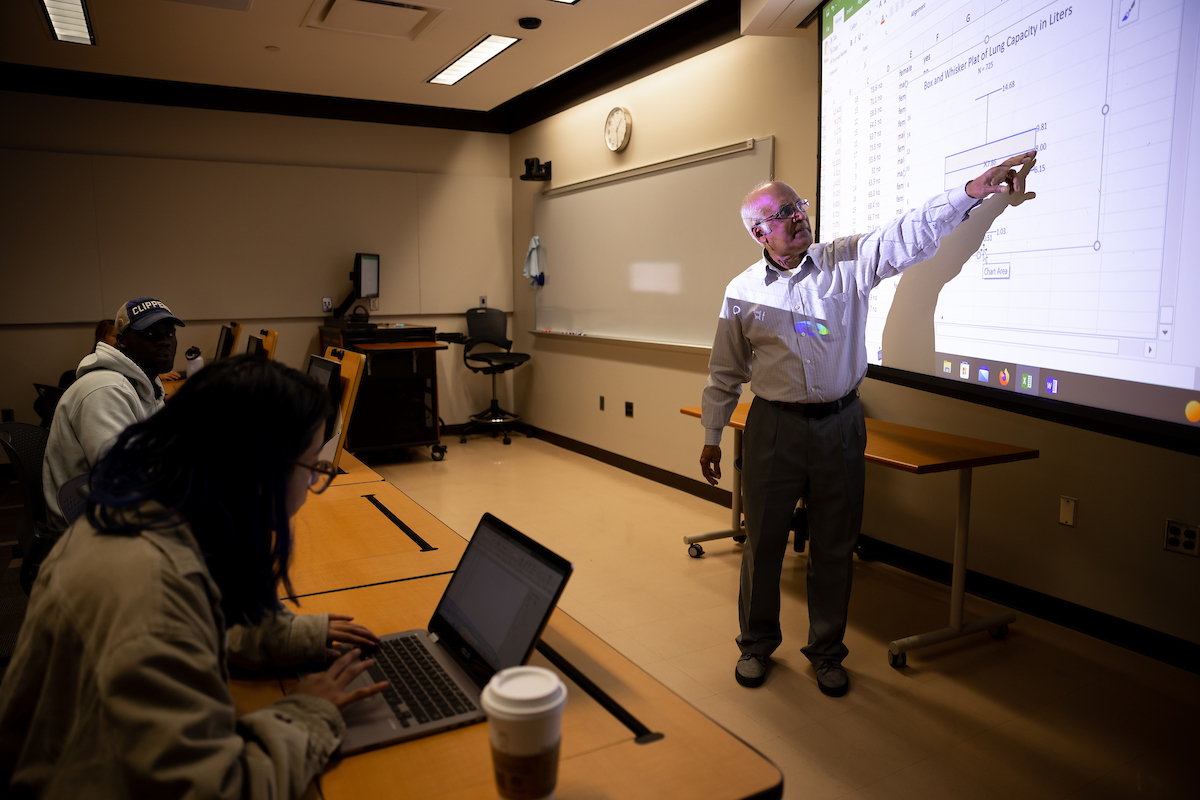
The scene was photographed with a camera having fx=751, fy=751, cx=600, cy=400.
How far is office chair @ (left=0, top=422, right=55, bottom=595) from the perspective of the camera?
2069 mm

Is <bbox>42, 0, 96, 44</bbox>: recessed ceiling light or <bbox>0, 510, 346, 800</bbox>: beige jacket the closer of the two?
<bbox>0, 510, 346, 800</bbox>: beige jacket

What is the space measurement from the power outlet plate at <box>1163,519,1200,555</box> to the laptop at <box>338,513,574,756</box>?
2.46m

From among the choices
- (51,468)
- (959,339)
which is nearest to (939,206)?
(959,339)

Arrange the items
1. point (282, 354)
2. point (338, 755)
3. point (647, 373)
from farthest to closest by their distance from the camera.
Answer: point (282, 354), point (647, 373), point (338, 755)

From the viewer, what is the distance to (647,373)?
5.32 metres

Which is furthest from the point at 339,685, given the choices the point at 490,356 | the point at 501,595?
the point at 490,356

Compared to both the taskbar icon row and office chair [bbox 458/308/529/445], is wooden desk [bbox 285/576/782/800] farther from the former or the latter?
office chair [bbox 458/308/529/445]

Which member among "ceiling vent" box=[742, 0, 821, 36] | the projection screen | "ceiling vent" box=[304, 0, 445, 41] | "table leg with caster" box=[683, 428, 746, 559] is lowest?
"table leg with caster" box=[683, 428, 746, 559]

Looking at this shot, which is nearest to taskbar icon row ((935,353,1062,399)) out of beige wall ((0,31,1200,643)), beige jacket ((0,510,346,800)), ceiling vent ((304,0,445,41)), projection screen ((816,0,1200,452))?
projection screen ((816,0,1200,452))

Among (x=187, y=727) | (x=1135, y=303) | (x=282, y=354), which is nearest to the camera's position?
(x=187, y=727)

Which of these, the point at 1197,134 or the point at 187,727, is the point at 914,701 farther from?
the point at 187,727

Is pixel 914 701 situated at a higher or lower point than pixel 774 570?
lower

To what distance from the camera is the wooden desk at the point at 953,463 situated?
2.50 meters

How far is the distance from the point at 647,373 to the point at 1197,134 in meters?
4.07
